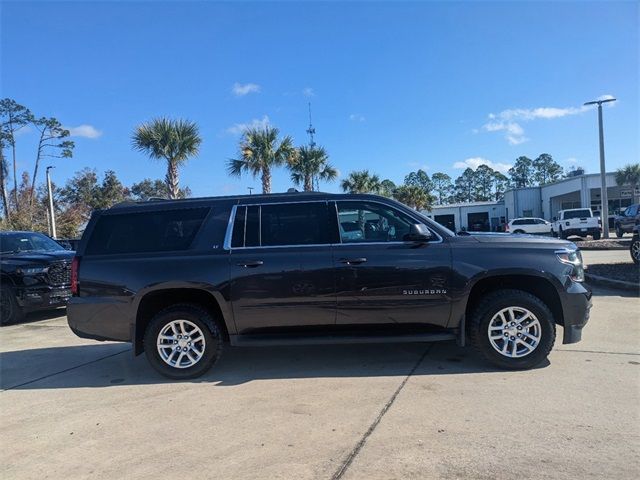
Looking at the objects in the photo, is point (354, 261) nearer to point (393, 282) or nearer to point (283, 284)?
point (393, 282)

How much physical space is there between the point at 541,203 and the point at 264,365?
53.1m

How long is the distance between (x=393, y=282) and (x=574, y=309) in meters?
1.87

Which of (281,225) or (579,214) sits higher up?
(579,214)

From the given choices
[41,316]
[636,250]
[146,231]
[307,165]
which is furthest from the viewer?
[307,165]

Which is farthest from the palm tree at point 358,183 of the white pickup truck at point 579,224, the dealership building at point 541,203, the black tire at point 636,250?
the black tire at point 636,250

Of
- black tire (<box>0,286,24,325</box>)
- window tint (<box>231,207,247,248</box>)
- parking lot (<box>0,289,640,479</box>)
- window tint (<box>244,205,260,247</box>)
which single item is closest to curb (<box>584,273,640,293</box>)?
parking lot (<box>0,289,640,479</box>)

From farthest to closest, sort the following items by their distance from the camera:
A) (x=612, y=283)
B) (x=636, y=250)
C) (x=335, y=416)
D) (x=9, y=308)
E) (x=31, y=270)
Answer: (x=636, y=250) < (x=612, y=283) < (x=9, y=308) < (x=31, y=270) < (x=335, y=416)

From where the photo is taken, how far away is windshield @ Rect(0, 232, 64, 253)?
396 inches

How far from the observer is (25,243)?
34.0 feet

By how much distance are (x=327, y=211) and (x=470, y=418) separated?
2.52 metres

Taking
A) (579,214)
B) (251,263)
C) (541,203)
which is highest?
(541,203)

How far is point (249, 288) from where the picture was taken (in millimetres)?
5191

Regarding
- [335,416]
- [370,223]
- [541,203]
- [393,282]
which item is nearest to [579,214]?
[541,203]

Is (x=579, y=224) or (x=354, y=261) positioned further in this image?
(x=579, y=224)
